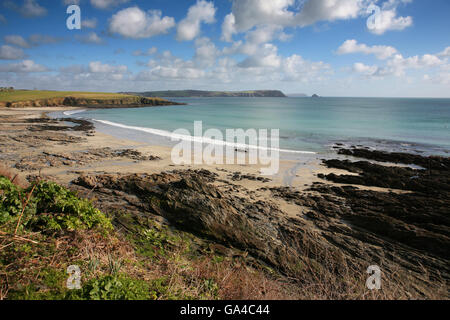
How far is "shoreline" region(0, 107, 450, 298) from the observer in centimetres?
712

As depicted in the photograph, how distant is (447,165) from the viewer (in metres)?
20.3

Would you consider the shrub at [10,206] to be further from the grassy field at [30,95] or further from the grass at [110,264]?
the grassy field at [30,95]

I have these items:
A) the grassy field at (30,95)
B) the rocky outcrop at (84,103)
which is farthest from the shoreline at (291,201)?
the grassy field at (30,95)

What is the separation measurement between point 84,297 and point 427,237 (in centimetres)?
1117

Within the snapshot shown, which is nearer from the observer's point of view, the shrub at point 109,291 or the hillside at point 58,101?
the shrub at point 109,291

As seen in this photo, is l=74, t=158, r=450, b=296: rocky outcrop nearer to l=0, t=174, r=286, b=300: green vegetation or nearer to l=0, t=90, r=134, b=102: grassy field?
l=0, t=174, r=286, b=300: green vegetation

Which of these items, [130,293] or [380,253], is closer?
[130,293]

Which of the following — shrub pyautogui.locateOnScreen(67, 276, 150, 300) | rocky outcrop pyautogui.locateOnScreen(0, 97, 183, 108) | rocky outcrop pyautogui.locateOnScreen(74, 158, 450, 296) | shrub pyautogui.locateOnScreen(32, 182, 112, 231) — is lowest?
rocky outcrop pyautogui.locateOnScreen(74, 158, 450, 296)

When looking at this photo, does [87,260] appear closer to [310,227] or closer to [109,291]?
[109,291]

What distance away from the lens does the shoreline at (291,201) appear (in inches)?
280

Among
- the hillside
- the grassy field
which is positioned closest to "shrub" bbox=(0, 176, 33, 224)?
the hillside

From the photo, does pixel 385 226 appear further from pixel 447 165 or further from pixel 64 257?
pixel 447 165
